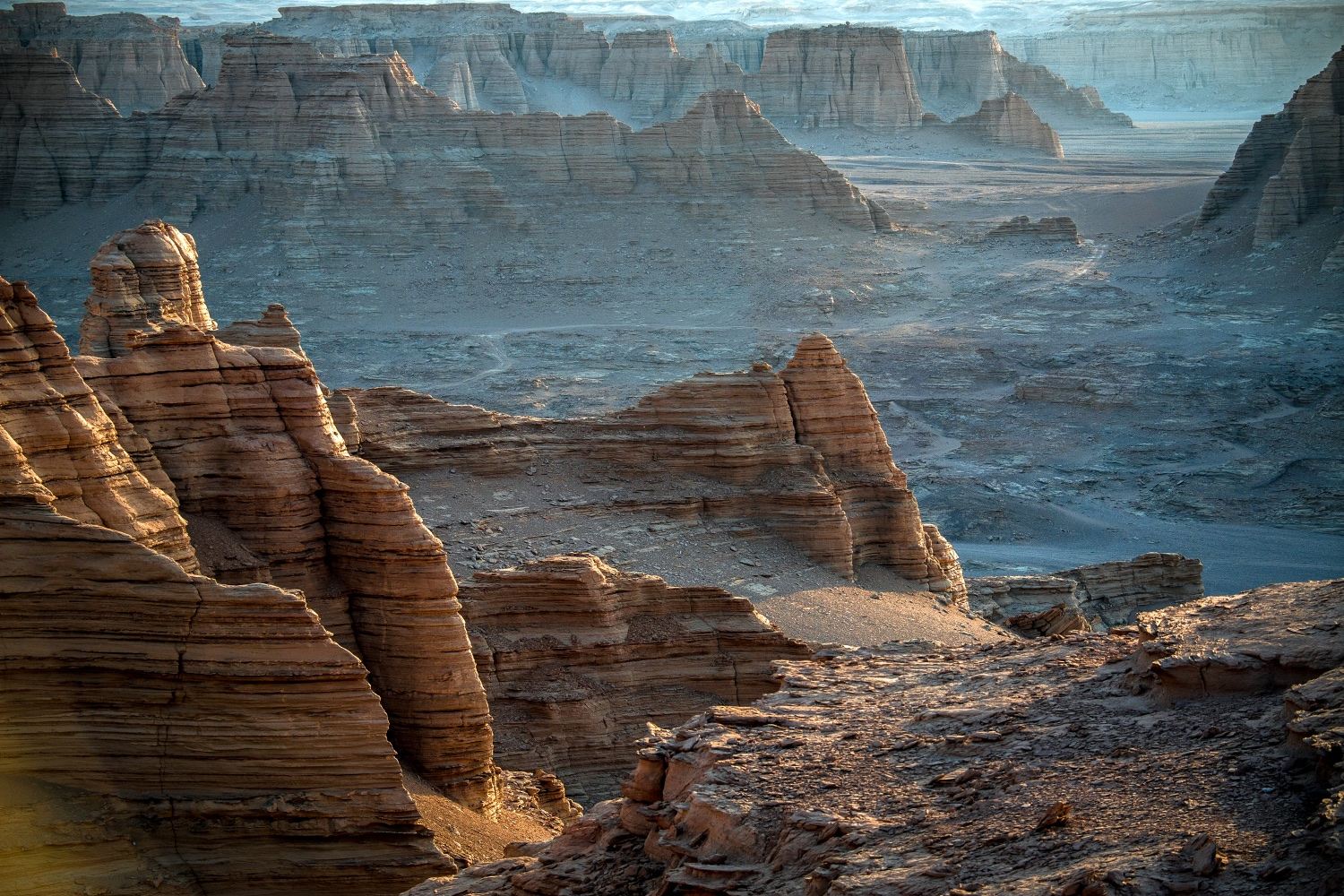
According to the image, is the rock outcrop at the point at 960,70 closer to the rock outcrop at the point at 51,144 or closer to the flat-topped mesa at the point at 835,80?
the flat-topped mesa at the point at 835,80

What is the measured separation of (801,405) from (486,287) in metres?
40.7

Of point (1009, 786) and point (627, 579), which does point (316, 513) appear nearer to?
point (627, 579)

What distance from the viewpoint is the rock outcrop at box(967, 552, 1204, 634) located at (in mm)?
22984

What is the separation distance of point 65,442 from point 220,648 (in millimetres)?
2087

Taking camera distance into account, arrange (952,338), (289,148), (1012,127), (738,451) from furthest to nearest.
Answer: (1012,127) → (289,148) → (952,338) → (738,451)

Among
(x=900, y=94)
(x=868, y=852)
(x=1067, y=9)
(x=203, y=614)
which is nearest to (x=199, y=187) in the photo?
(x=203, y=614)

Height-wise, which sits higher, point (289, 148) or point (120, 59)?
point (120, 59)

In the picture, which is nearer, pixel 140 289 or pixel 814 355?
pixel 140 289

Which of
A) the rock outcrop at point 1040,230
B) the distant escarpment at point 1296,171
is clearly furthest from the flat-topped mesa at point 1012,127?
the distant escarpment at point 1296,171

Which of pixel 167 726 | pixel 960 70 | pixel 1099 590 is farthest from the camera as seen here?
pixel 960 70

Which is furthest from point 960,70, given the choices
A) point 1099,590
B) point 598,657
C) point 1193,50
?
point 598,657

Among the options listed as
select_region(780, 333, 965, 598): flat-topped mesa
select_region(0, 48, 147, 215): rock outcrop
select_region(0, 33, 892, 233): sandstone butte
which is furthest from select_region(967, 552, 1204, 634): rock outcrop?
select_region(0, 48, 147, 215): rock outcrop

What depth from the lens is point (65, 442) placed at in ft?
37.9

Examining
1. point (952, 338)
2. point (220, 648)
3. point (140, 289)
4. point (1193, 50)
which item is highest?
point (1193, 50)
